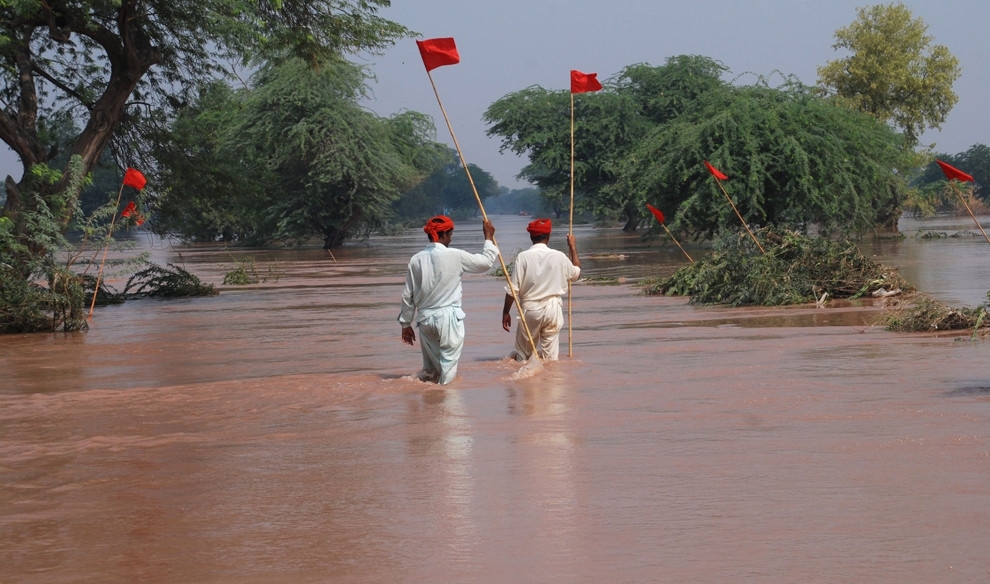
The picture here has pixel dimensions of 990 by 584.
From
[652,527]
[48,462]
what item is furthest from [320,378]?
[652,527]

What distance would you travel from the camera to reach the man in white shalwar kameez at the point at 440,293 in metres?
9.89

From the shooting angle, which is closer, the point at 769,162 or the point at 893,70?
the point at 769,162

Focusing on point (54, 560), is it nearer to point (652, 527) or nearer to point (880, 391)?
point (652, 527)

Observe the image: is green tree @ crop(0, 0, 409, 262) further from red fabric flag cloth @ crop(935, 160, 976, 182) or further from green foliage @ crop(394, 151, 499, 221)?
green foliage @ crop(394, 151, 499, 221)

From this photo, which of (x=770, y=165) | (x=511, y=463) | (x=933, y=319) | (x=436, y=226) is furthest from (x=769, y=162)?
(x=511, y=463)

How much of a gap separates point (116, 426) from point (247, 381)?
2206 millimetres

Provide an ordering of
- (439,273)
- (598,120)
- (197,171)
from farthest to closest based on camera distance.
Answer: (598,120) < (197,171) < (439,273)

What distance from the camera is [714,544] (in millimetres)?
5289

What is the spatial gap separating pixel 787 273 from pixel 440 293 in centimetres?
867

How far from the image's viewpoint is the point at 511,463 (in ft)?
23.2

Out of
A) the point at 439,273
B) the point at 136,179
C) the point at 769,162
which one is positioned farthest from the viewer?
the point at 769,162

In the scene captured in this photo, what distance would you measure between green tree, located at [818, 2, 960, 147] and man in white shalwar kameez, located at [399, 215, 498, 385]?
44.1m

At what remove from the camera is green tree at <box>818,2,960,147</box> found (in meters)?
50.5

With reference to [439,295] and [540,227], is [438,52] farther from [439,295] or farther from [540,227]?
[439,295]
